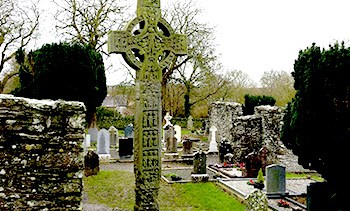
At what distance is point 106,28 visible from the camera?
94.3 ft

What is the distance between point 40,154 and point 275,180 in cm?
1018

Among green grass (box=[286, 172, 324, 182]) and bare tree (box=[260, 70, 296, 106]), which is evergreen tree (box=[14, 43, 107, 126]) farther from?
bare tree (box=[260, 70, 296, 106])

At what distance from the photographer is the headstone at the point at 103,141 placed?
2031cm

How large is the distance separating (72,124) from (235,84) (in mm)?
42754

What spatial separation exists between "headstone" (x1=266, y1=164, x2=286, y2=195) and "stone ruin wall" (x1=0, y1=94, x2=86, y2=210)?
9676 mm

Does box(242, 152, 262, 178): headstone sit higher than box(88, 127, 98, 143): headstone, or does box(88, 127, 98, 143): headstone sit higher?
box(88, 127, 98, 143): headstone

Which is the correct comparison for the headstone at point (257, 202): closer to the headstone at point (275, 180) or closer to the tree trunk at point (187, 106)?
the headstone at point (275, 180)

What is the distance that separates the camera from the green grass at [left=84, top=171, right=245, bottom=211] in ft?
39.7

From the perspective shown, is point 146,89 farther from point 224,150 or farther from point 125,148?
point 125,148

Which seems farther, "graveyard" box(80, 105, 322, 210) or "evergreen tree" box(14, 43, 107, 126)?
"evergreen tree" box(14, 43, 107, 126)

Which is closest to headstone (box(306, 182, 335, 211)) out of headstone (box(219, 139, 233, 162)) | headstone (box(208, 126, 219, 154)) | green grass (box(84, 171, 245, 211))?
green grass (box(84, 171, 245, 211))

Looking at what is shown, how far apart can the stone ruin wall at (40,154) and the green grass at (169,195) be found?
7.50 meters

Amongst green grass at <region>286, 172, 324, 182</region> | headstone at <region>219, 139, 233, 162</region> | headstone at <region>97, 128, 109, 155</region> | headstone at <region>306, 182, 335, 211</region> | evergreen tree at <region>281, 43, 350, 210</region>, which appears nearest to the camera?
evergreen tree at <region>281, 43, 350, 210</region>

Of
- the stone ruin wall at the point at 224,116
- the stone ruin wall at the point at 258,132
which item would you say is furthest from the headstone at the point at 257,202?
the stone ruin wall at the point at 224,116
